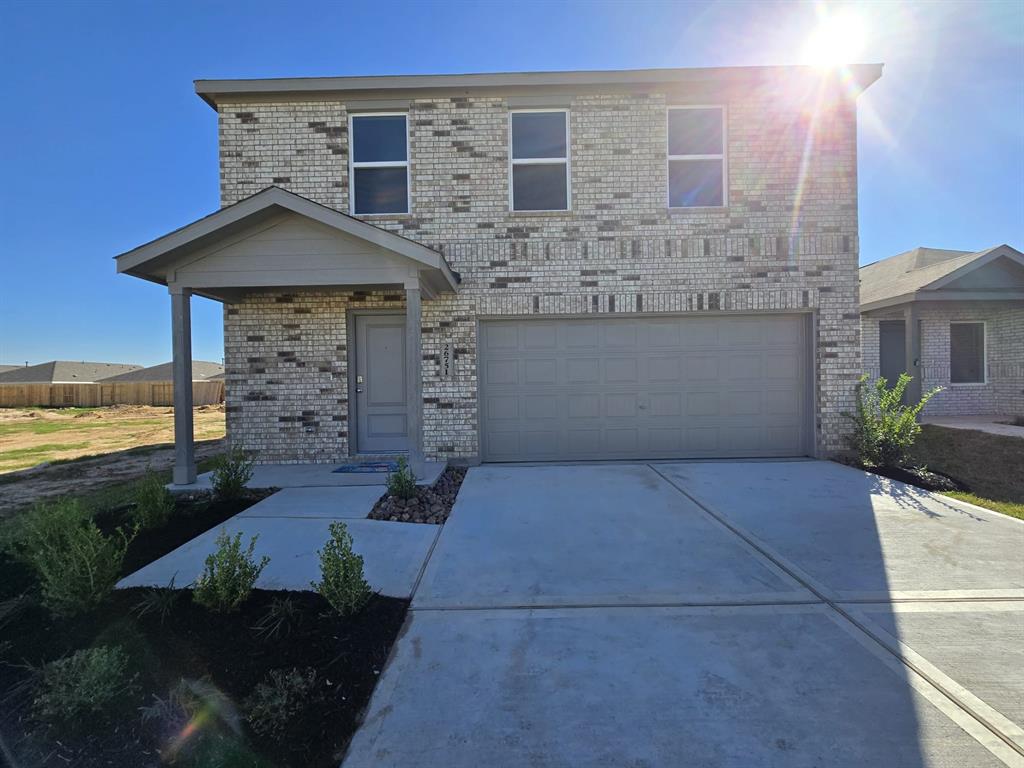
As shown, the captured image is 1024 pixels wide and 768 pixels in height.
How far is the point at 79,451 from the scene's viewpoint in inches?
453

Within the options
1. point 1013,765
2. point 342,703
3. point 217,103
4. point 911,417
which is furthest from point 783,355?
point 217,103

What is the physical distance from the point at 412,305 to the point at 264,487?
10.2ft

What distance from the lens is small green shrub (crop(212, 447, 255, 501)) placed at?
5.98 m

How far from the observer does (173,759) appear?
214 centimetres

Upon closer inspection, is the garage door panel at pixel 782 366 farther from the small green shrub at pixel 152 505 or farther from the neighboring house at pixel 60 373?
the neighboring house at pixel 60 373

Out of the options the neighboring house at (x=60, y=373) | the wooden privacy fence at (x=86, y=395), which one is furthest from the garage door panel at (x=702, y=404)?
the neighboring house at (x=60, y=373)

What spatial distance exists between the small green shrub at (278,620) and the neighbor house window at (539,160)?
677 centimetres

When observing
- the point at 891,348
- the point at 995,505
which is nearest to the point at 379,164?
the point at 995,505

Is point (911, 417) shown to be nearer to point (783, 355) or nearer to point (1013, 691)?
point (783, 355)

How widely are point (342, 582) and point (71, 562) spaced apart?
1.76 m

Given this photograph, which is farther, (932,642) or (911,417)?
(911,417)

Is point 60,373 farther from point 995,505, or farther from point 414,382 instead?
point 995,505

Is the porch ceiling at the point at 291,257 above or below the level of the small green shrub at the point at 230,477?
above

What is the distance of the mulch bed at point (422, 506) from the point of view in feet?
17.7
